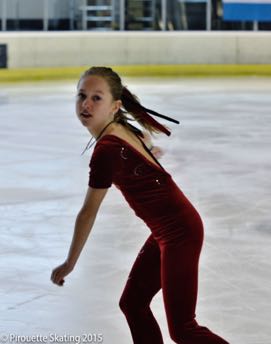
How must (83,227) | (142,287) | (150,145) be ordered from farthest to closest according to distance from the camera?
(150,145) < (142,287) < (83,227)

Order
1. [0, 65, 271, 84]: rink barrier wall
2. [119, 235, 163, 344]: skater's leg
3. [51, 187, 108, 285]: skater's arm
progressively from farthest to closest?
[0, 65, 271, 84]: rink barrier wall, [119, 235, 163, 344]: skater's leg, [51, 187, 108, 285]: skater's arm

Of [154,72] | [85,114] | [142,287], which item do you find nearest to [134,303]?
[142,287]

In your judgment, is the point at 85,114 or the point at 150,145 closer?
the point at 85,114

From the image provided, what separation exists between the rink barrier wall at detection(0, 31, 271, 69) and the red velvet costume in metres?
13.0

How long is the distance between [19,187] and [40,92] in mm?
7605

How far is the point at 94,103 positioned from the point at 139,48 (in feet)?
45.9

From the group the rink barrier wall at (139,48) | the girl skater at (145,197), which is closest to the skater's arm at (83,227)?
the girl skater at (145,197)

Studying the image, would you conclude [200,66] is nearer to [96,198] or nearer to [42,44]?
[42,44]

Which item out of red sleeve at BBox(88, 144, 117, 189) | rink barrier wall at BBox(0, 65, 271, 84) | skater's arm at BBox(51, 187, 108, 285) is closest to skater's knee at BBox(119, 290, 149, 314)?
skater's arm at BBox(51, 187, 108, 285)

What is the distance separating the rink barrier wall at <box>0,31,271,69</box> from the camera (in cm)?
1611

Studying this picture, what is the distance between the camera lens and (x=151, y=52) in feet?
55.5

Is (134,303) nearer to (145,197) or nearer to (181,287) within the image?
(181,287)

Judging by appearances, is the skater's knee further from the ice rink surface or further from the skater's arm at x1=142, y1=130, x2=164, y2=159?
the ice rink surface

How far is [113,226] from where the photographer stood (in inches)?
234
